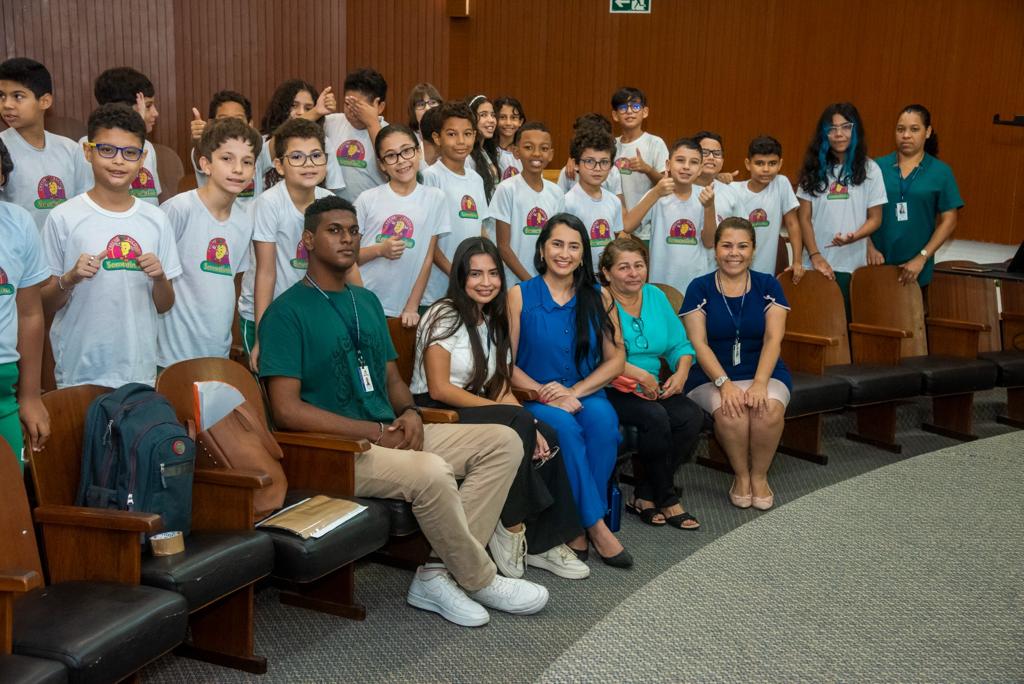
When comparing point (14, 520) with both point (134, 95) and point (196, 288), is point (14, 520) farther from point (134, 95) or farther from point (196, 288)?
point (134, 95)

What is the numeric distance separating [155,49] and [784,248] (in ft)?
13.1

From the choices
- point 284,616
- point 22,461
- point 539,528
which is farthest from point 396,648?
point 22,461

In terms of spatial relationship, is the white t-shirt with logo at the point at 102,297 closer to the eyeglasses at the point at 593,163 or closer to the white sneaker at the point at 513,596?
the white sneaker at the point at 513,596

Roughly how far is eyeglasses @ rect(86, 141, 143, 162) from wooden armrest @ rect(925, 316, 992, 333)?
4.00m

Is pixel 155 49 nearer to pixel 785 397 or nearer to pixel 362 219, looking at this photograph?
pixel 362 219

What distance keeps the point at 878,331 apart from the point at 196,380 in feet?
11.0

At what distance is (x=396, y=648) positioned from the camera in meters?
2.90

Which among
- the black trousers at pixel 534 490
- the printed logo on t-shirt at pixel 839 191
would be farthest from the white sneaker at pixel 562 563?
the printed logo on t-shirt at pixel 839 191

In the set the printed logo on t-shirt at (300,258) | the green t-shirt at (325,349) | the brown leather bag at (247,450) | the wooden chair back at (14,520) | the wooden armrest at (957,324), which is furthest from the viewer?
the wooden armrest at (957,324)

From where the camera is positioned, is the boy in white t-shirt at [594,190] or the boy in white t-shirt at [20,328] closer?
the boy in white t-shirt at [20,328]

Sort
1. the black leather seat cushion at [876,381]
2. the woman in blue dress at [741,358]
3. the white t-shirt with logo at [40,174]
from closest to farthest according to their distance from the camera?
the white t-shirt with logo at [40,174], the woman in blue dress at [741,358], the black leather seat cushion at [876,381]

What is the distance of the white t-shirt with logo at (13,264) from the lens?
2.53m

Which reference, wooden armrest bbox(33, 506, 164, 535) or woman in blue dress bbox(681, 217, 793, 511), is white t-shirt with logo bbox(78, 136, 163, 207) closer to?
wooden armrest bbox(33, 506, 164, 535)

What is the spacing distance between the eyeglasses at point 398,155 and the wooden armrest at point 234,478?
166cm
